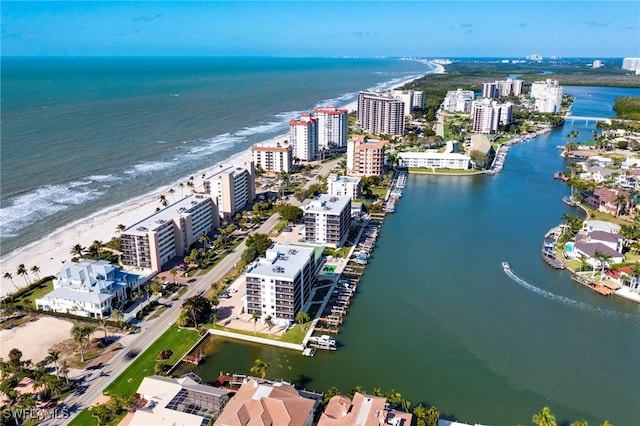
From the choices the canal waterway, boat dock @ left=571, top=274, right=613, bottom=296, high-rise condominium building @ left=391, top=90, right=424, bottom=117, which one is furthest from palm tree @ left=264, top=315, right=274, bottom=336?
high-rise condominium building @ left=391, top=90, right=424, bottom=117

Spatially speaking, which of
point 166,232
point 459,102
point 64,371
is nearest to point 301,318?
point 64,371

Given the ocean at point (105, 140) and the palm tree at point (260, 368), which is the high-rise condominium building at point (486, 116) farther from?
the palm tree at point (260, 368)

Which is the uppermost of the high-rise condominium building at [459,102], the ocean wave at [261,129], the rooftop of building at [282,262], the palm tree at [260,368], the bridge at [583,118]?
the high-rise condominium building at [459,102]

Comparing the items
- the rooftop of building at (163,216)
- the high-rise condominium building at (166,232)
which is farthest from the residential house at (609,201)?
the rooftop of building at (163,216)

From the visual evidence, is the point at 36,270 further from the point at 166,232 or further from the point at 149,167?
the point at 149,167

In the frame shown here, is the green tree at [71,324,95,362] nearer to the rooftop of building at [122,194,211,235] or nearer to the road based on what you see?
the road
